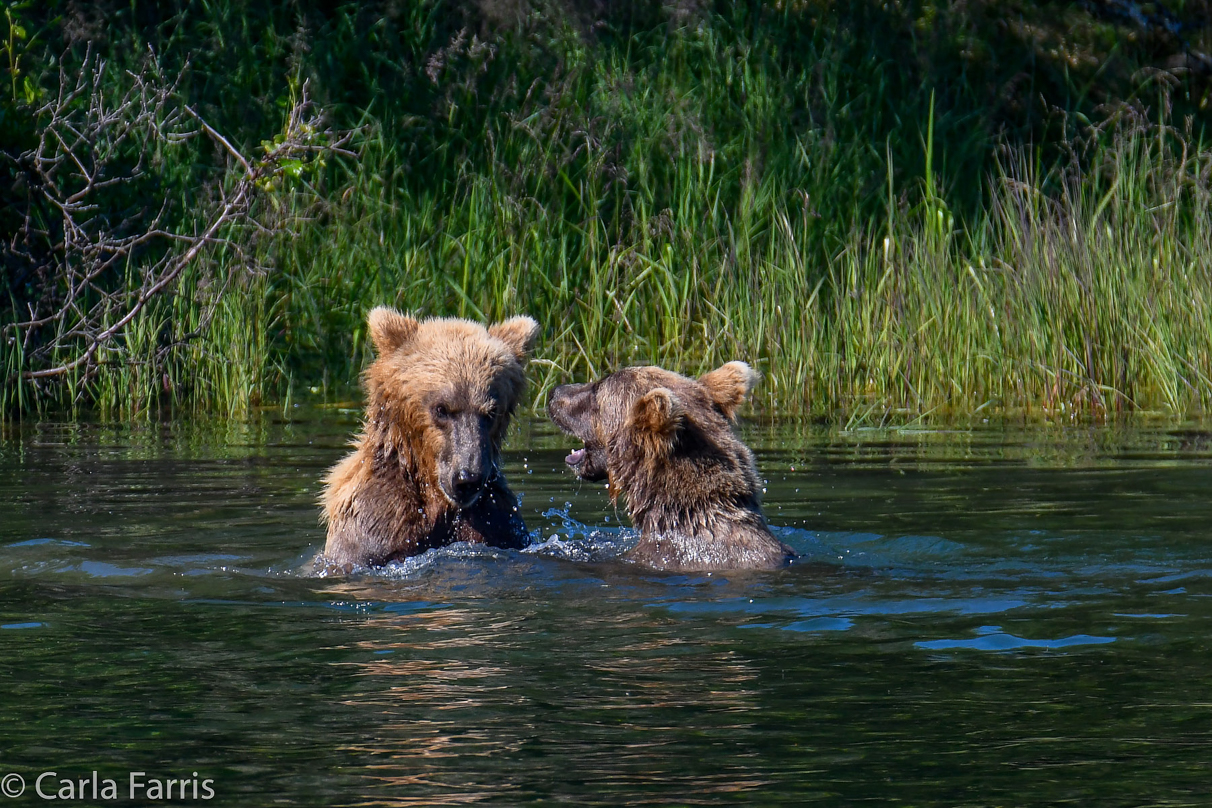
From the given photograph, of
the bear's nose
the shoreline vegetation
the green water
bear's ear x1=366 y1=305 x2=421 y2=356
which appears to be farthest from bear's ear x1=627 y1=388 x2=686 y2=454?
the shoreline vegetation

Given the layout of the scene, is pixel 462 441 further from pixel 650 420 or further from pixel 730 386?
pixel 730 386

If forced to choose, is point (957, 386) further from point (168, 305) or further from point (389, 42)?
point (389, 42)

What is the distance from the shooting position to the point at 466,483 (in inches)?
270

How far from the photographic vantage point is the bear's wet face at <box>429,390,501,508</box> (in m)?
6.86

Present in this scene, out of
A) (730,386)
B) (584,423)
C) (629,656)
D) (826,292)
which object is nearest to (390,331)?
(584,423)

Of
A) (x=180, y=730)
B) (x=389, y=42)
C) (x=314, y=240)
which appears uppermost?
(x=389, y=42)

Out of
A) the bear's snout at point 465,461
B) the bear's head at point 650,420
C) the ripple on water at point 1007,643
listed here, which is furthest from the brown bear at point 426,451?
the ripple on water at point 1007,643

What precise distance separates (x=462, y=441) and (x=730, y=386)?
1322 mm

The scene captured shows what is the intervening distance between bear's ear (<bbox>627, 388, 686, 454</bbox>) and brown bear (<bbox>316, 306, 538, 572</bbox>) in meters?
0.61

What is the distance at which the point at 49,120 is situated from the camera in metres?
13.6

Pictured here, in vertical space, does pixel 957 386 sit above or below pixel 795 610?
above

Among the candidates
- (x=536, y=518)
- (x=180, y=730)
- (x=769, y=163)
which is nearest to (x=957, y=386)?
(x=769, y=163)

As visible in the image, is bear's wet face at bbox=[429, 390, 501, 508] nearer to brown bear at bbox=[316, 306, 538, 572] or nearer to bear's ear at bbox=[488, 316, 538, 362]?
brown bear at bbox=[316, 306, 538, 572]

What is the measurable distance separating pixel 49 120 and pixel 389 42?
4351 millimetres
